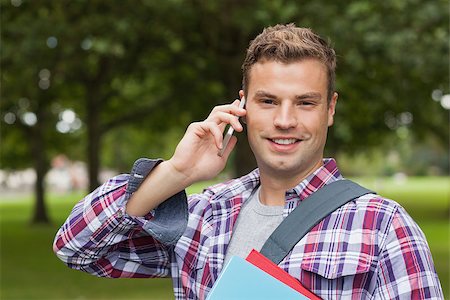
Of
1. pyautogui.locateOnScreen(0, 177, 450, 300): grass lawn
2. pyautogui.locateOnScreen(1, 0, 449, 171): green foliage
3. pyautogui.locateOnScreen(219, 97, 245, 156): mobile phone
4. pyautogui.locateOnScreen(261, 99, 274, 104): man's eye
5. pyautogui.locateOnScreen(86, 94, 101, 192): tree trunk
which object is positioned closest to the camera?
pyautogui.locateOnScreen(261, 99, 274, 104): man's eye

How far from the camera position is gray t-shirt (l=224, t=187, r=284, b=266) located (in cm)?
219

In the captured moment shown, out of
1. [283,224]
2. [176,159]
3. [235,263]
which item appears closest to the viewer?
[235,263]

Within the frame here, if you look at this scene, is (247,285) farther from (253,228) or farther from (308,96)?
(308,96)

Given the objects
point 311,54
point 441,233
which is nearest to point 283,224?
point 311,54

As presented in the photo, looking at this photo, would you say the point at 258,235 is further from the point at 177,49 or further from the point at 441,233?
the point at 441,233

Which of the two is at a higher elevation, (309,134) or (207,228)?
(309,134)

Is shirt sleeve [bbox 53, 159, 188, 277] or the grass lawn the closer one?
shirt sleeve [bbox 53, 159, 188, 277]

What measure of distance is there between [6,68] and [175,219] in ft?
33.4

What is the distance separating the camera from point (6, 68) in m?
11.9

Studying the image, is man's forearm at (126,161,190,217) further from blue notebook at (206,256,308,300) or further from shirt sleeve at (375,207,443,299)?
shirt sleeve at (375,207,443,299)

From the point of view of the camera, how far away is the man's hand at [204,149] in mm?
2262

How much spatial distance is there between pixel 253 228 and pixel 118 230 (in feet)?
1.32

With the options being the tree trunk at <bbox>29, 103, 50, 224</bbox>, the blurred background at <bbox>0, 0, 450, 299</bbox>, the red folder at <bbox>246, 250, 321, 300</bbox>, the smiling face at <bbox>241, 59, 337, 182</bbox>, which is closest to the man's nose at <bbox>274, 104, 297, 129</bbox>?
the smiling face at <bbox>241, 59, 337, 182</bbox>

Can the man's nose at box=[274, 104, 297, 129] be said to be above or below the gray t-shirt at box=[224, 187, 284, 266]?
above
